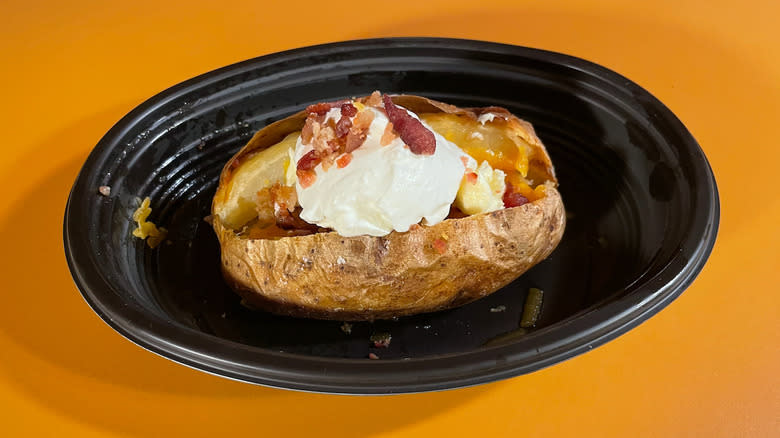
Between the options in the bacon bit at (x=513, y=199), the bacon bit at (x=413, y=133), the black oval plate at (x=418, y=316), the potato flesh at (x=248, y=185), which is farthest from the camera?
the potato flesh at (x=248, y=185)

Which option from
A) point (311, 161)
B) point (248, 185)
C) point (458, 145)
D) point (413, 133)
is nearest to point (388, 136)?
point (413, 133)

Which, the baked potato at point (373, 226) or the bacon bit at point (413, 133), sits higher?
the bacon bit at point (413, 133)

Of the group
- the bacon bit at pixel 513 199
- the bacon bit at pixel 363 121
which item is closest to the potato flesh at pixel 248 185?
the bacon bit at pixel 363 121

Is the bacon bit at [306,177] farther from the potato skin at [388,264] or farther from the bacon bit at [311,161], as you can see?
the potato skin at [388,264]

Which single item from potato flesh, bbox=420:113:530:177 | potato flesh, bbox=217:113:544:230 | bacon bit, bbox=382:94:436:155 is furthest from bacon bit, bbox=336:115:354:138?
potato flesh, bbox=420:113:530:177

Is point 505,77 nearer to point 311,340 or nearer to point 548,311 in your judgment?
point 548,311

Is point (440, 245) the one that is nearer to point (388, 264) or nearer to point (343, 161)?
point (388, 264)

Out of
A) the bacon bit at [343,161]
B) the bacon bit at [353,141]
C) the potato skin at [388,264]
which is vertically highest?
the bacon bit at [353,141]

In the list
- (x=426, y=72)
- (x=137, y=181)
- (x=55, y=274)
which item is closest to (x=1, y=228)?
(x=55, y=274)
